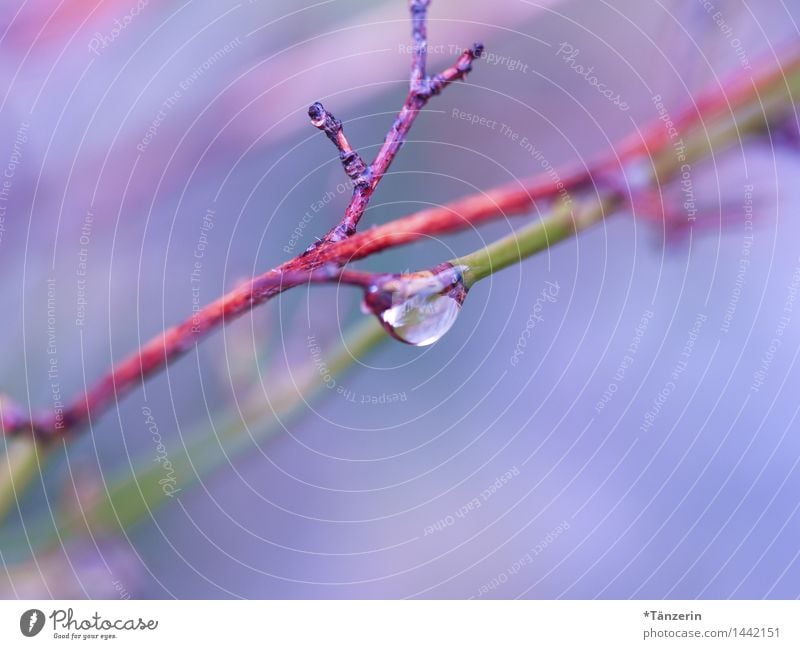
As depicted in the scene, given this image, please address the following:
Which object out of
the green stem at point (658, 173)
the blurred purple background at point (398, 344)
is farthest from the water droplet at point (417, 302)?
the blurred purple background at point (398, 344)

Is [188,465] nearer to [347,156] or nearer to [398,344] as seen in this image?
[398,344]

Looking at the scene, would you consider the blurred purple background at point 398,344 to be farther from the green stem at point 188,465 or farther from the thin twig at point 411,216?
the thin twig at point 411,216

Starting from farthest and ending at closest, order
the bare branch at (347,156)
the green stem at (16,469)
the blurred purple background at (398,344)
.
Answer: the blurred purple background at (398,344) → the green stem at (16,469) → the bare branch at (347,156)

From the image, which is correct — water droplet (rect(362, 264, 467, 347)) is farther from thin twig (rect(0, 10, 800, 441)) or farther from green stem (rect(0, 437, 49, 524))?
green stem (rect(0, 437, 49, 524))

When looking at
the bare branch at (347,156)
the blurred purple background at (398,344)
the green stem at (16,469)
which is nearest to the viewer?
the bare branch at (347,156)

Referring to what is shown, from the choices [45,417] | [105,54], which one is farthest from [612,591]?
[105,54]

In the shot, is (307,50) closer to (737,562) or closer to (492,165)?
(492,165)

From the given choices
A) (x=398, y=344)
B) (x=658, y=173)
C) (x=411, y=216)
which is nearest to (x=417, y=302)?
(x=411, y=216)
